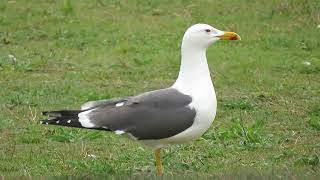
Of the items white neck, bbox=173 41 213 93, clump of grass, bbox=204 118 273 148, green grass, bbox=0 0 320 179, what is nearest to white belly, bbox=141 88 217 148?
white neck, bbox=173 41 213 93

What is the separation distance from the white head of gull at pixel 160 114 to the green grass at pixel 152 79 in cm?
37

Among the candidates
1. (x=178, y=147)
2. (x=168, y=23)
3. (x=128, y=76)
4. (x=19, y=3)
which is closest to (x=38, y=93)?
(x=128, y=76)

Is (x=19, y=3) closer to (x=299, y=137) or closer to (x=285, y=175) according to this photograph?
(x=299, y=137)

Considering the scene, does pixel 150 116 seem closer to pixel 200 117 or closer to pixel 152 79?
pixel 200 117

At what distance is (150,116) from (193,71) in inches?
23.4

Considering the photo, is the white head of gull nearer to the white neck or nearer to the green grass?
the white neck

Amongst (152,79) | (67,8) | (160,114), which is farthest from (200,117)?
(67,8)

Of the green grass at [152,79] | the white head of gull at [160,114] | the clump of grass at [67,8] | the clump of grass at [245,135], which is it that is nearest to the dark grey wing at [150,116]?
the white head of gull at [160,114]

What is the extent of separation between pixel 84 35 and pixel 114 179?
9.54 metres

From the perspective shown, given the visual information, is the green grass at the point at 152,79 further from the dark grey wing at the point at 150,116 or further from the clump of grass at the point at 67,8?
the dark grey wing at the point at 150,116

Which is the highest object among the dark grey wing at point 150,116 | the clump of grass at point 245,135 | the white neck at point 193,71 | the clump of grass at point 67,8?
the white neck at point 193,71

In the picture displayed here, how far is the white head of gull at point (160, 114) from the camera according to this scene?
24.8 feet

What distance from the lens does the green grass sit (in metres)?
8.78

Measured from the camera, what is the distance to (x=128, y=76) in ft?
45.0
